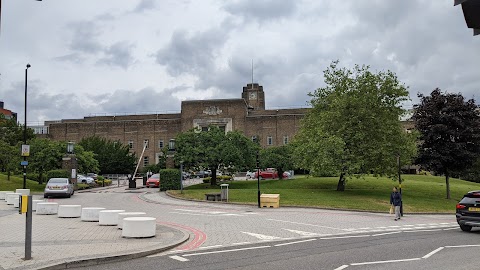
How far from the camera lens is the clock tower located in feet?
391

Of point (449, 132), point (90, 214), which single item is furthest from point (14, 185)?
point (449, 132)

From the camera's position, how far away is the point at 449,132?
37.4m

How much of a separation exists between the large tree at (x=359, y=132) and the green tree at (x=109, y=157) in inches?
1727

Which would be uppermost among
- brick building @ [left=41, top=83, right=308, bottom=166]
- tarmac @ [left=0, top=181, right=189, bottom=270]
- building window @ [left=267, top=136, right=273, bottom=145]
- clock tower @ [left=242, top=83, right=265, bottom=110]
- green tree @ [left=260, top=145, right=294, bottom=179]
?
clock tower @ [left=242, top=83, right=265, bottom=110]

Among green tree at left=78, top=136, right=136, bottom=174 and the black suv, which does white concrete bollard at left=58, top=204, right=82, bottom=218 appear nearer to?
the black suv

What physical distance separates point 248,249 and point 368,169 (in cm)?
2627

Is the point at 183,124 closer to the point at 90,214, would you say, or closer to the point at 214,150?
the point at 214,150

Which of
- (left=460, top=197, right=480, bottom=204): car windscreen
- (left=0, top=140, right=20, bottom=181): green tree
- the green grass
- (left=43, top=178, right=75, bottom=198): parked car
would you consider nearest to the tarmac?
(left=460, top=197, right=480, bottom=204): car windscreen

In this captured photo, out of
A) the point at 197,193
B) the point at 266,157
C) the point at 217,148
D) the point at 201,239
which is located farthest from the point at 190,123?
the point at 201,239

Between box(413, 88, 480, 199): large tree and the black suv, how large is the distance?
841 inches

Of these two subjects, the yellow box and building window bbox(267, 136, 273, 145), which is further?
building window bbox(267, 136, 273, 145)

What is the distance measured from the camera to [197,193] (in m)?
33.9

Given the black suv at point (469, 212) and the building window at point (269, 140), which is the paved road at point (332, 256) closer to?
the black suv at point (469, 212)

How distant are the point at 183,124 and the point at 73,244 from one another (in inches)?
3187
